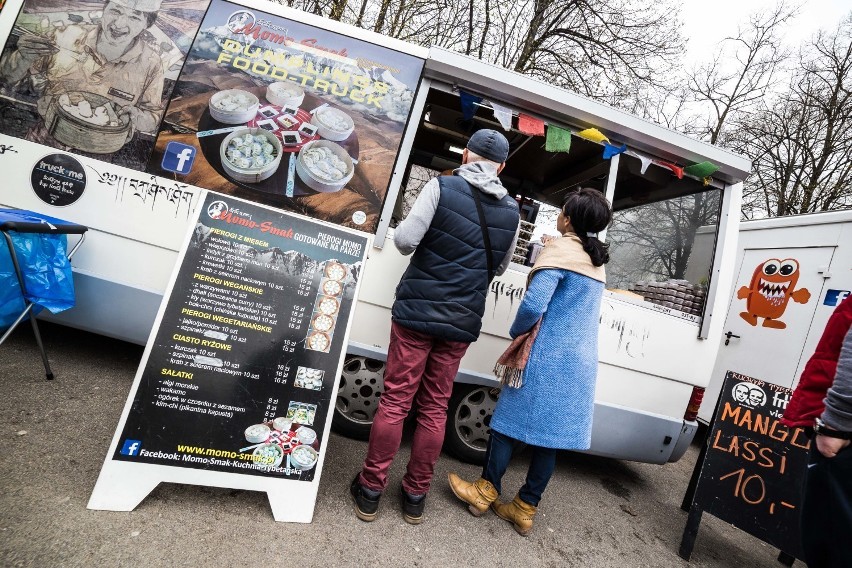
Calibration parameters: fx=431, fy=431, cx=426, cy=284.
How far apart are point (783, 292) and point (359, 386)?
16.4ft

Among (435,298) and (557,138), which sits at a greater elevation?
(557,138)

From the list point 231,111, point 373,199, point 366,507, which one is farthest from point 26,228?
point 366,507

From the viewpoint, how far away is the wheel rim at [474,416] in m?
3.12

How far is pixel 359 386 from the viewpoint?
9.59 feet

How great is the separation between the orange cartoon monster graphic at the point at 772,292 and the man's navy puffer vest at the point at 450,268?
446cm

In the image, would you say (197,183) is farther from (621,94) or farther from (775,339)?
(621,94)

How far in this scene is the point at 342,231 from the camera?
7.73ft

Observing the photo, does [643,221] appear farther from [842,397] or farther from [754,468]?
[842,397]

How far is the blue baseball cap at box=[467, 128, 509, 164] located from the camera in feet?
7.42

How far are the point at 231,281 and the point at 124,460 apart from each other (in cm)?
91

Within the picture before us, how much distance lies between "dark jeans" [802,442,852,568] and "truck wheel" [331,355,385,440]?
216 cm

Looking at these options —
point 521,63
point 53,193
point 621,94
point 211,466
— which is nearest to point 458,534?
point 211,466

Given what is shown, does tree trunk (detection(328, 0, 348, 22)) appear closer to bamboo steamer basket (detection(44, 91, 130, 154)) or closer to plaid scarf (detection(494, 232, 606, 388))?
bamboo steamer basket (detection(44, 91, 130, 154))

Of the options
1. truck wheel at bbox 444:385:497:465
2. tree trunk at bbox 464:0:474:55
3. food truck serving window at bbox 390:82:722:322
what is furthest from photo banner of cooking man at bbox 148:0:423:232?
tree trunk at bbox 464:0:474:55
